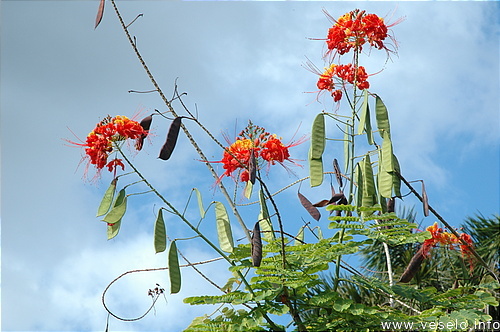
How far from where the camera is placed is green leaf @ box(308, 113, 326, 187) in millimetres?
3264

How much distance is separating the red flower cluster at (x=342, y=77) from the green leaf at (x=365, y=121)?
34 cm

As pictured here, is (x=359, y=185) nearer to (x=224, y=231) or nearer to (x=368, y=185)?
(x=368, y=185)

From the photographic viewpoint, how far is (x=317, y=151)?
3.28 meters

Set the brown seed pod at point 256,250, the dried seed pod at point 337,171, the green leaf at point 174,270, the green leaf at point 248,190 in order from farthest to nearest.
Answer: the green leaf at point 248,190 < the dried seed pod at point 337,171 < the green leaf at point 174,270 < the brown seed pod at point 256,250

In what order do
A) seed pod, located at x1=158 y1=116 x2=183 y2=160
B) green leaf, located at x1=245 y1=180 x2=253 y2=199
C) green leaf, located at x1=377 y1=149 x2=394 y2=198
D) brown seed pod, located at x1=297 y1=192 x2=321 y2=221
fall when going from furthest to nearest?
green leaf, located at x1=245 y1=180 x2=253 y2=199, brown seed pod, located at x1=297 y1=192 x2=321 y2=221, green leaf, located at x1=377 y1=149 x2=394 y2=198, seed pod, located at x1=158 y1=116 x2=183 y2=160

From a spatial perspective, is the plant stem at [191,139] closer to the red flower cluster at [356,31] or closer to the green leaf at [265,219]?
the green leaf at [265,219]

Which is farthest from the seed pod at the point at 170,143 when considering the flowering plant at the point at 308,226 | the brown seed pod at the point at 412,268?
the brown seed pod at the point at 412,268

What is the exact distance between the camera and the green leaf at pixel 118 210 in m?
→ 3.26

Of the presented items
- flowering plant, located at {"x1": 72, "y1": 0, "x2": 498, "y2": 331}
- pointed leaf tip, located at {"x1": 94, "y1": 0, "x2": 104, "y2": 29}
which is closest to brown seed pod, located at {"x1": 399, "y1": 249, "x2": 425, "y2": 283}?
flowering plant, located at {"x1": 72, "y1": 0, "x2": 498, "y2": 331}

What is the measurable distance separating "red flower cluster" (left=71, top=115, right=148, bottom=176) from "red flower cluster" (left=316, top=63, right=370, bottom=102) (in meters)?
1.06

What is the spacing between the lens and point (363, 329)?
3203 mm

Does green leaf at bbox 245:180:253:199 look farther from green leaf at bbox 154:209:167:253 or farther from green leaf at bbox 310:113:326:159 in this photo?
green leaf at bbox 154:209:167:253

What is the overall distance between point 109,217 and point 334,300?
1.17m

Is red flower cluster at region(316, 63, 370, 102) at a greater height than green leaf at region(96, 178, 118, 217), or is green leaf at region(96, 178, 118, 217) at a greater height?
red flower cluster at region(316, 63, 370, 102)
